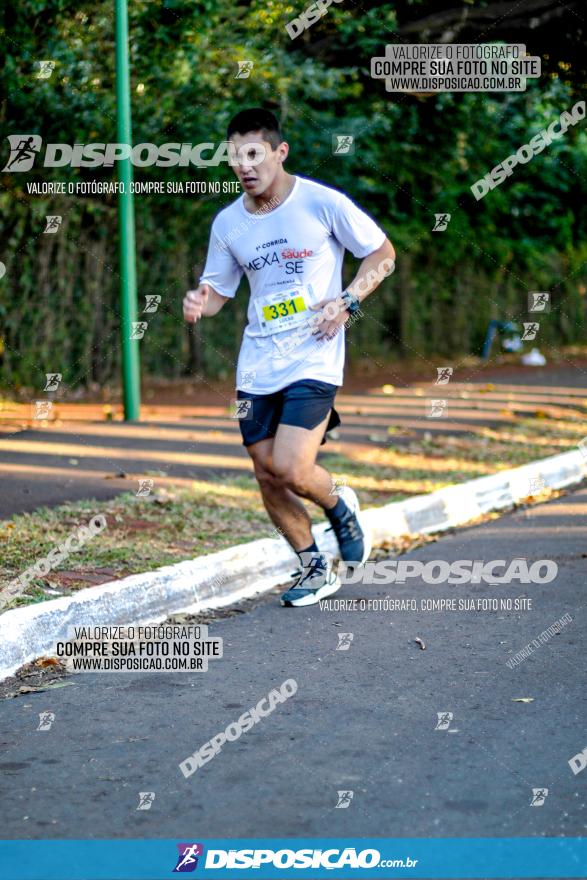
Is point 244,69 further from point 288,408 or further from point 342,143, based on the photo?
point 288,408

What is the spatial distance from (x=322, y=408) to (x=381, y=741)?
201 cm

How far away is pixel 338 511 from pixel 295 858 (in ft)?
9.58

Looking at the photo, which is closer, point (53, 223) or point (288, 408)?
point (288, 408)

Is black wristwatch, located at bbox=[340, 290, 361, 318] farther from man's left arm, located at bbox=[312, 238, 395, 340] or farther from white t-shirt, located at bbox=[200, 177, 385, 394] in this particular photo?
white t-shirt, located at bbox=[200, 177, 385, 394]

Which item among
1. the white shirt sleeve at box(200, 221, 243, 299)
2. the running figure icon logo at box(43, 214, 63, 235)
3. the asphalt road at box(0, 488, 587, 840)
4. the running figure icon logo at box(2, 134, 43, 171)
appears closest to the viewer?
the asphalt road at box(0, 488, 587, 840)

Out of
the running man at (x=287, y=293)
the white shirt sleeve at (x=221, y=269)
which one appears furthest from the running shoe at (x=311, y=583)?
the white shirt sleeve at (x=221, y=269)

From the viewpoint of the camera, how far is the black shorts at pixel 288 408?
571 cm

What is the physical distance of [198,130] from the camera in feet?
40.8

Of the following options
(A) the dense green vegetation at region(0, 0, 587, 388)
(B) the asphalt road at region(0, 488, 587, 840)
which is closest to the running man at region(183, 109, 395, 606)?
(B) the asphalt road at region(0, 488, 587, 840)

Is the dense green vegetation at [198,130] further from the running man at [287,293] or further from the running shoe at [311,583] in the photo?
the running shoe at [311,583]

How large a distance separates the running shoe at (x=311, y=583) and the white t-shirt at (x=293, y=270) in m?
0.83

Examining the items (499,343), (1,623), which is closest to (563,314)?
(499,343)

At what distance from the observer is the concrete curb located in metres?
5.15

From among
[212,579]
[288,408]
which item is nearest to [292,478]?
[288,408]
